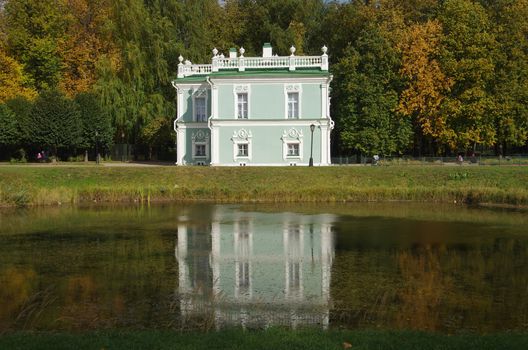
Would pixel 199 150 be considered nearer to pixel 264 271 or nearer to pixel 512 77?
pixel 512 77

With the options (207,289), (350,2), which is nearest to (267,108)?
(350,2)

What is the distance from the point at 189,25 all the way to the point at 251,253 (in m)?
43.7

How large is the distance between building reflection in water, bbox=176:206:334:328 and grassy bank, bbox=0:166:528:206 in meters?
8.53

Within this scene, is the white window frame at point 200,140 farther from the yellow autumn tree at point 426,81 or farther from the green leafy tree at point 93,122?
the yellow autumn tree at point 426,81

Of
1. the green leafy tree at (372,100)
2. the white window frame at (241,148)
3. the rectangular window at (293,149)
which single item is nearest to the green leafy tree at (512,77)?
the green leafy tree at (372,100)

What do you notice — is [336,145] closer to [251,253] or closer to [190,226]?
[190,226]

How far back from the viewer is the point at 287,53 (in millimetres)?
60156

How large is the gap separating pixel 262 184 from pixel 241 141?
8.67 metres

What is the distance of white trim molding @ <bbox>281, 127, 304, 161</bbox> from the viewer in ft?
151

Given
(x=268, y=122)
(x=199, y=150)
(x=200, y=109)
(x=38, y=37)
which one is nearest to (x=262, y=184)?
(x=268, y=122)

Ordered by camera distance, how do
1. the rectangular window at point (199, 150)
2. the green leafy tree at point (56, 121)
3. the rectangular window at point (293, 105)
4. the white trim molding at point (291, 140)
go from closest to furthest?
the white trim molding at point (291, 140), the rectangular window at point (293, 105), the rectangular window at point (199, 150), the green leafy tree at point (56, 121)

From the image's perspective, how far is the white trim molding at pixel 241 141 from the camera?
153ft

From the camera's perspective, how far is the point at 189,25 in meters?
59.6

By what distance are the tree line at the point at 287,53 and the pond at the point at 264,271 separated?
23258mm
